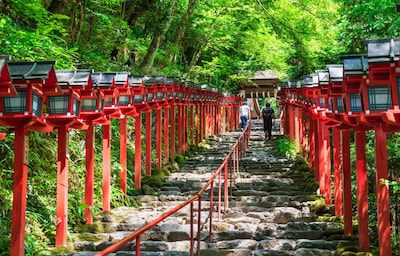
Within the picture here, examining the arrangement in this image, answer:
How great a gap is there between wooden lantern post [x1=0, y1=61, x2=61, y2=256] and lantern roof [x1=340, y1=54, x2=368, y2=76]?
13.0 ft

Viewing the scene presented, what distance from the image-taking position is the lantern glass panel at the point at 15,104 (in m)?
6.36

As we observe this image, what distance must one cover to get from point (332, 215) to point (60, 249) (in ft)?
18.9

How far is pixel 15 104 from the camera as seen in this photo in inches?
251

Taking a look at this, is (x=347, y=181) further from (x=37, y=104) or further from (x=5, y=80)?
(x=5, y=80)

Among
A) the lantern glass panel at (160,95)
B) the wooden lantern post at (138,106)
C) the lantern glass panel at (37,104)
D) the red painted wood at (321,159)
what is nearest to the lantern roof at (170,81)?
the lantern glass panel at (160,95)

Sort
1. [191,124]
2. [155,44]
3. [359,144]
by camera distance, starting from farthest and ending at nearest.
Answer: [191,124], [155,44], [359,144]

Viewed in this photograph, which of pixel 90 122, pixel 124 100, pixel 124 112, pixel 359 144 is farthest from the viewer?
pixel 124 112

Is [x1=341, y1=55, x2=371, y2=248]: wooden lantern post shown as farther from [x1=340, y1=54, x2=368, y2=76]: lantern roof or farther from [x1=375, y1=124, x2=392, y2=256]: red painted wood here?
[x1=375, y1=124, x2=392, y2=256]: red painted wood

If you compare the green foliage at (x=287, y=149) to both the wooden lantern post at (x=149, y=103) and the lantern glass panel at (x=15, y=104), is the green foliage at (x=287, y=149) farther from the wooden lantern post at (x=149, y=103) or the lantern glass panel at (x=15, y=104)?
the lantern glass panel at (x=15, y=104)

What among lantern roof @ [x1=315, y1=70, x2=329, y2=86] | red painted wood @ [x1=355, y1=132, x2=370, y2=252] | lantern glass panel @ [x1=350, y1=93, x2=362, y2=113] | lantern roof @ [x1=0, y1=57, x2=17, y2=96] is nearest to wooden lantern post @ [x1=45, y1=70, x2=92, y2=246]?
lantern roof @ [x1=0, y1=57, x2=17, y2=96]

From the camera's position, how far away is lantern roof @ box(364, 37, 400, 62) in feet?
17.7

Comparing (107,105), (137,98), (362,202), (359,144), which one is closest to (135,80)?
(137,98)

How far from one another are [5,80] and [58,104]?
2.37 metres

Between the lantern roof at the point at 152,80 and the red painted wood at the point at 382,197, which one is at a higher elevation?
the lantern roof at the point at 152,80
